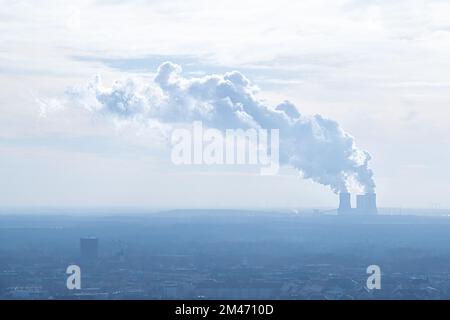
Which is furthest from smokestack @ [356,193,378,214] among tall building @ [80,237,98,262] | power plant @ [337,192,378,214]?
tall building @ [80,237,98,262]

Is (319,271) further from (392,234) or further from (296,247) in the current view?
(392,234)

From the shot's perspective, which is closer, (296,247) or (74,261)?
(74,261)

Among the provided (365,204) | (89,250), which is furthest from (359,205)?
(89,250)

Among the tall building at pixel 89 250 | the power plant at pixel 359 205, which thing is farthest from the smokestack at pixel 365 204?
the tall building at pixel 89 250

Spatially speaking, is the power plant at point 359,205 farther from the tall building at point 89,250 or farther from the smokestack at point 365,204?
the tall building at point 89,250

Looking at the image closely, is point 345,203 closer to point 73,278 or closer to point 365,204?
point 365,204
